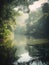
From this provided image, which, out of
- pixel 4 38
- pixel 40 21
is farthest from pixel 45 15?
pixel 4 38

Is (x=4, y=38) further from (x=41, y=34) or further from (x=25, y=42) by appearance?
(x=41, y=34)

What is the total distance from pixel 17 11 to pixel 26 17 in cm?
13

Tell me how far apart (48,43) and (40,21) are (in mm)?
282

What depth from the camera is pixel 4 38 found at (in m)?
2.08

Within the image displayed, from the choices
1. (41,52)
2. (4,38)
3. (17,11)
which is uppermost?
(17,11)

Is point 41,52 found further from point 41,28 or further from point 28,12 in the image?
point 28,12

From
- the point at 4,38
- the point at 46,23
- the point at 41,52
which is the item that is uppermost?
the point at 46,23

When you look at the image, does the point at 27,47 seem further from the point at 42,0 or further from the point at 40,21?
the point at 42,0

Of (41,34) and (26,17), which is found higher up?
(26,17)

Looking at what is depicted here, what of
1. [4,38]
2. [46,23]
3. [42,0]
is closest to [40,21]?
[46,23]

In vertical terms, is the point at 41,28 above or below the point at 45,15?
below

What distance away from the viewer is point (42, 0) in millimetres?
2104

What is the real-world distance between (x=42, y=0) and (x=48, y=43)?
50cm

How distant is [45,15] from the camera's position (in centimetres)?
211
